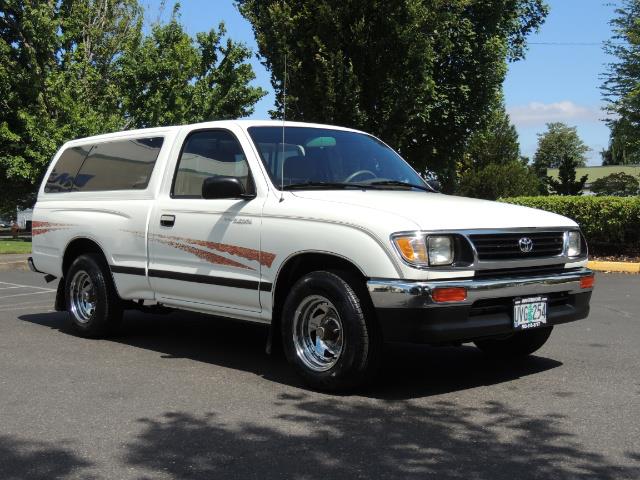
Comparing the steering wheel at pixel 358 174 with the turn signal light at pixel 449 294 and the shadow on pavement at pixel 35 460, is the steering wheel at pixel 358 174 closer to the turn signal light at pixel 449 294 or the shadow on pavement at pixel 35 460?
the turn signal light at pixel 449 294

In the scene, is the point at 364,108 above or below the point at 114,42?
below

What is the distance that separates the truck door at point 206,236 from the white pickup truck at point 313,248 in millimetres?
13

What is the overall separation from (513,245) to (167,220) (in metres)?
2.89

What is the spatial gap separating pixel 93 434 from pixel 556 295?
129 inches

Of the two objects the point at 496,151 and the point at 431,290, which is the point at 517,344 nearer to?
the point at 431,290

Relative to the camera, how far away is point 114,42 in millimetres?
27969

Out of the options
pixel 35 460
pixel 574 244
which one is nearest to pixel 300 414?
pixel 35 460

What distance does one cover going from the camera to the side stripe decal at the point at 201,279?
5645 mm

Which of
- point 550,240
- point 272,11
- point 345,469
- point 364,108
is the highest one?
point 272,11

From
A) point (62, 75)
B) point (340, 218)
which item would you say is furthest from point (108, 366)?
point (62, 75)

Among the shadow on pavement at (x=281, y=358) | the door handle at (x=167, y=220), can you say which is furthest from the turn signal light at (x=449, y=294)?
the door handle at (x=167, y=220)

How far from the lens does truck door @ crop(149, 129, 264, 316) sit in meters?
5.73

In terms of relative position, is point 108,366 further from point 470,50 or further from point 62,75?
point 470,50

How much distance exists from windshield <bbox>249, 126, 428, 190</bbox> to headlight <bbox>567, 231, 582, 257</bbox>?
1331mm
